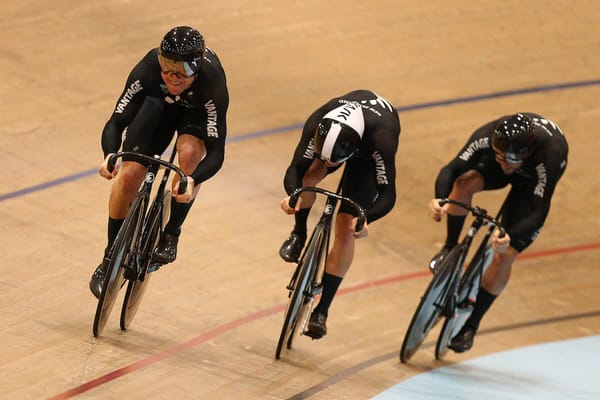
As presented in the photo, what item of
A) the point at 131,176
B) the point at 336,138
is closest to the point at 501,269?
the point at 336,138

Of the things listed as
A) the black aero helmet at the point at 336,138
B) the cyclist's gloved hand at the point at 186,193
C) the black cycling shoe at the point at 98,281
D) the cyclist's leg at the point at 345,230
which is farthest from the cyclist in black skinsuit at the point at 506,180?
the black cycling shoe at the point at 98,281

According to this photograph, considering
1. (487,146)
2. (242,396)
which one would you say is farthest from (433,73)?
(242,396)

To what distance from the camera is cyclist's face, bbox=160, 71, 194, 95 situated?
4.89 metres

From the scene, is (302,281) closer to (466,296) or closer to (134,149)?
(134,149)

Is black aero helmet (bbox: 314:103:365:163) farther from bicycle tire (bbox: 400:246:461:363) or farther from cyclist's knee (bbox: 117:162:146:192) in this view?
bicycle tire (bbox: 400:246:461:363)

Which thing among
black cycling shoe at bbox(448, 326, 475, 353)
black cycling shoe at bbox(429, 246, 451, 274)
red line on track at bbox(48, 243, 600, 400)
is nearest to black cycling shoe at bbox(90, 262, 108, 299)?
red line on track at bbox(48, 243, 600, 400)

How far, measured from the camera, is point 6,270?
18.9ft

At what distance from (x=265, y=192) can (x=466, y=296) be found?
1819mm

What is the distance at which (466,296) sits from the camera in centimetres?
598

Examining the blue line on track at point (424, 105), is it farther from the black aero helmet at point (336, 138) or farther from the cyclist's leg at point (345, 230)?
the black aero helmet at point (336, 138)

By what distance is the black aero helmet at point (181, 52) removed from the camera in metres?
4.81

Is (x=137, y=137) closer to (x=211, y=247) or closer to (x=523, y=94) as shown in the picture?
(x=211, y=247)

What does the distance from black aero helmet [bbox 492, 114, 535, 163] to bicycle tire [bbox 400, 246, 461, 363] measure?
0.56 m

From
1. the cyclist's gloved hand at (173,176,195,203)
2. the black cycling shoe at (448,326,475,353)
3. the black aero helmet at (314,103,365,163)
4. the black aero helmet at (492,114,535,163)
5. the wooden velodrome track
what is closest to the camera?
the cyclist's gloved hand at (173,176,195,203)
